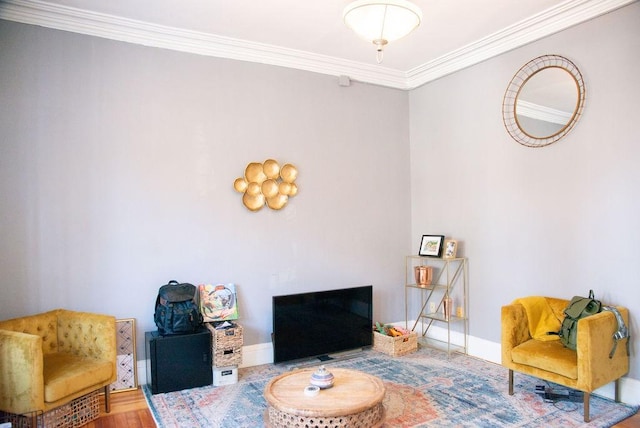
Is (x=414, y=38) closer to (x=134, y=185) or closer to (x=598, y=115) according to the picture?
(x=598, y=115)

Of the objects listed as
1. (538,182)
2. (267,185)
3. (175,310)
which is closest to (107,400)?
(175,310)

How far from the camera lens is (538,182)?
3.92 meters

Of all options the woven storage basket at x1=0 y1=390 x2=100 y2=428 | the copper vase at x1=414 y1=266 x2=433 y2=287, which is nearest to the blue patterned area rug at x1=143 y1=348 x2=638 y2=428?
the woven storage basket at x1=0 y1=390 x2=100 y2=428

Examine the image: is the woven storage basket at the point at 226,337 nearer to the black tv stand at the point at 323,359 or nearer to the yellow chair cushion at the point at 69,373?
the black tv stand at the point at 323,359

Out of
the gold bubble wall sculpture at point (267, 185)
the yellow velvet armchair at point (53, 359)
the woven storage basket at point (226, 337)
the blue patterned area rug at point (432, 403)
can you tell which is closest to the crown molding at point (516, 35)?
the gold bubble wall sculpture at point (267, 185)

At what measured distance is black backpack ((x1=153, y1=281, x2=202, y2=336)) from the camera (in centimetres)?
362

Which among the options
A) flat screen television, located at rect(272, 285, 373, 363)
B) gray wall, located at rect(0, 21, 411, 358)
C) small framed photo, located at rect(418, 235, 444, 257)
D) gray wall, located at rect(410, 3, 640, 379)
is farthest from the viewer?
small framed photo, located at rect(418, 235, 444, 257)

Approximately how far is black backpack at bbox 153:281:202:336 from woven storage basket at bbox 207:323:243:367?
20 cm

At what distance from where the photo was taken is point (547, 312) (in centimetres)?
366

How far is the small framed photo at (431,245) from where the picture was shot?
15.3ft

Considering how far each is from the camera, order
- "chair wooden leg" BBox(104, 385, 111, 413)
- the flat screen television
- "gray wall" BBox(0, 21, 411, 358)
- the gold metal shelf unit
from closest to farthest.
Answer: "chair wooden leg" BBox(104, 385, 111, 413) < "gray wall" BBox(0, 21, 411, 358) < the flat screen television < the gold metal shelf unit

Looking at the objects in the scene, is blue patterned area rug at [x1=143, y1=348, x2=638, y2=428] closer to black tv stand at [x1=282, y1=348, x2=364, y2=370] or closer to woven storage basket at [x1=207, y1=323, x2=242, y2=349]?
black tv stand at [x1=282, y1=348, x2=364, y2=370]

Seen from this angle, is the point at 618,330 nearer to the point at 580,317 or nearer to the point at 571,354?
the point at 580,317

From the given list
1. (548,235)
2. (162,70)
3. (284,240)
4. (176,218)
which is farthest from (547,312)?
(162,70)
